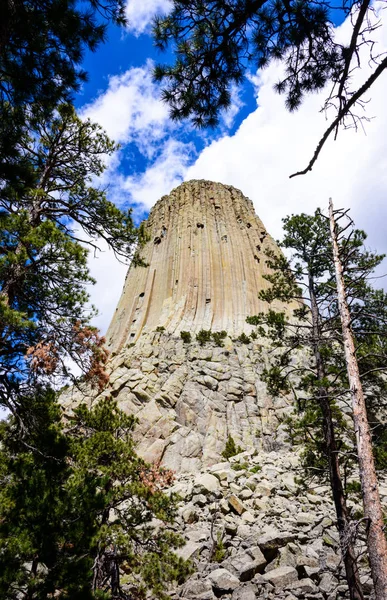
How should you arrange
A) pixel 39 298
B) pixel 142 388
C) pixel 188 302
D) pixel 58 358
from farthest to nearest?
pixel 188 302, pixel 142 388, pixel 39 298, pixel 58 358

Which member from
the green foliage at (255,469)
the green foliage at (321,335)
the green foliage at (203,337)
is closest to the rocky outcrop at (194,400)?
the green foliage at (203,337)

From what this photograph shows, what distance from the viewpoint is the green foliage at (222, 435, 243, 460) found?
18.7 meters

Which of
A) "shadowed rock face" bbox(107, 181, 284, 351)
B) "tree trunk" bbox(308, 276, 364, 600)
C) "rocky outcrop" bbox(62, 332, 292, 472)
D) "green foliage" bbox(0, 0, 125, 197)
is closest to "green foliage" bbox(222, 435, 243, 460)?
"rocky outcrop" bbox(62, 332, 292, 472)

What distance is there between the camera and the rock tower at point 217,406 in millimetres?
8773

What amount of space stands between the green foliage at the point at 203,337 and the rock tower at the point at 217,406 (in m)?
0.34

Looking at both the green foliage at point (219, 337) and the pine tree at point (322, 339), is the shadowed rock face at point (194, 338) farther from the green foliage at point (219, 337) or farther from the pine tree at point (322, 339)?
the pine tree at point (322, 339)

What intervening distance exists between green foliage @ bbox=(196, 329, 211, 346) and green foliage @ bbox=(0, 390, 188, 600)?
2037 cm

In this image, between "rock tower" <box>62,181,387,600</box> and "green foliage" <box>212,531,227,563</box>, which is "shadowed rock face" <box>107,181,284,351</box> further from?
"green foliage" <box>212,531,227,563</box>

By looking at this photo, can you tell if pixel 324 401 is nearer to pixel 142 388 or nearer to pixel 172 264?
pixel 142 388

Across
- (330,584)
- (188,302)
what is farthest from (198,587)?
(188,302)

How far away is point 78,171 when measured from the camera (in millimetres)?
8375

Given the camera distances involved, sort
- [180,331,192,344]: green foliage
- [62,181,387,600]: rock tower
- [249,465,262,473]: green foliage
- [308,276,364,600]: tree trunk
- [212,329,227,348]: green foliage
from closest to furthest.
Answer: [308,276,364,600]: tree trunk, [62,181,387,600]: rock tower, [249,465,262,473]: green foliage, [212,329,227,348]: green foliage, [180,331,192,344]: green foliage

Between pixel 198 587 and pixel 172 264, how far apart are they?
32.4 meters

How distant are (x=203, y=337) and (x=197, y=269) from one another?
10395 millimetres
